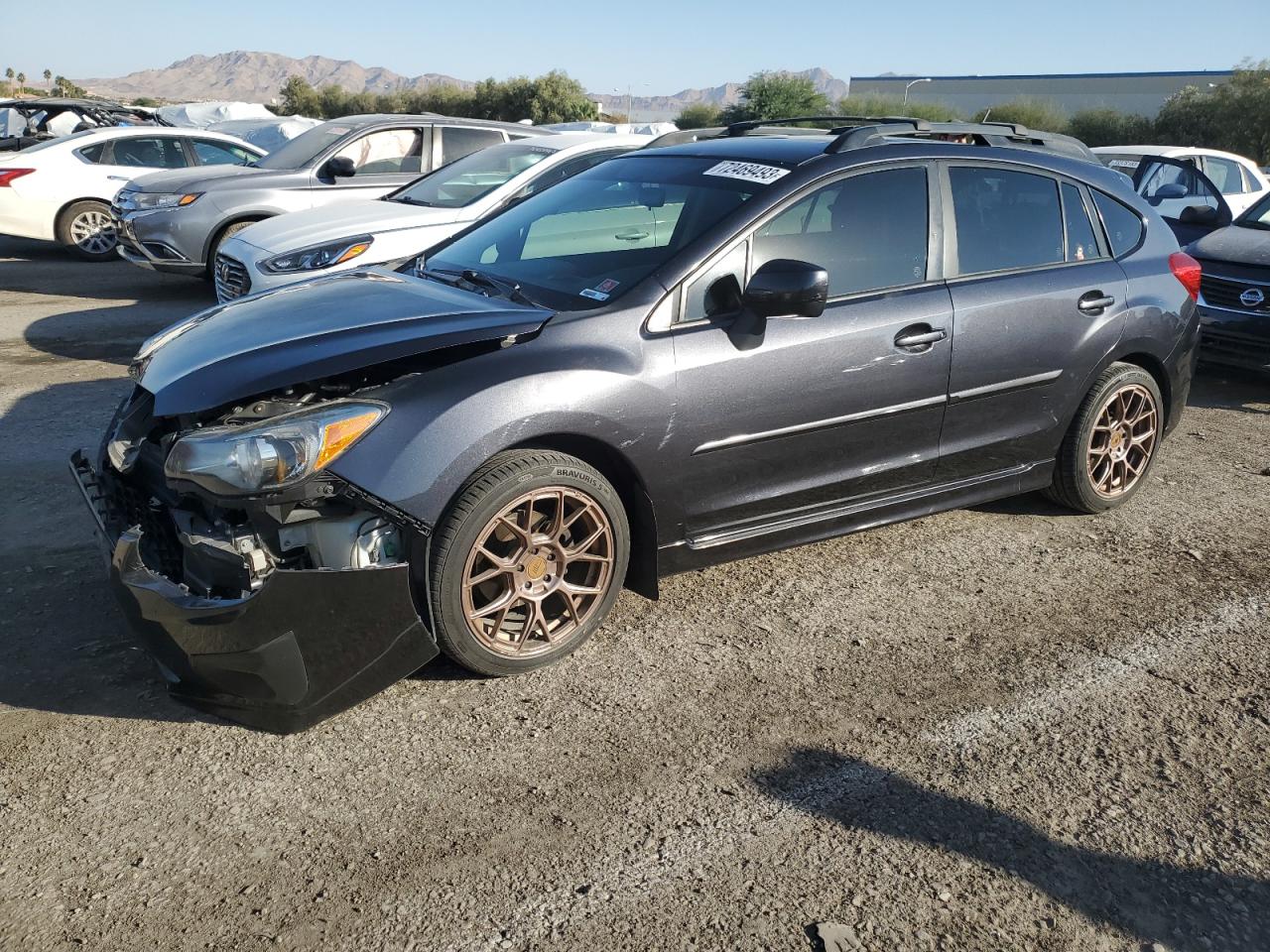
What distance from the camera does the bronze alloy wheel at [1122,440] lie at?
5.15m

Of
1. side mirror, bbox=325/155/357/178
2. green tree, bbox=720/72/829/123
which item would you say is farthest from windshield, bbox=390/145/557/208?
green tree, bbox=720/72/829/123

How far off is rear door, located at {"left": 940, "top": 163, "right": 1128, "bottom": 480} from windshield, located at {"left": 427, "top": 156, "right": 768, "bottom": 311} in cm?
103

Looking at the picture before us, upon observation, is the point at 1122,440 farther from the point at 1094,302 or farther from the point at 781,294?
the point at 781,294

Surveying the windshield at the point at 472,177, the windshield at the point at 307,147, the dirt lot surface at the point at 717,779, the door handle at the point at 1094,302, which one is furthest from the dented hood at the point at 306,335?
the windshield at the point at 307,147

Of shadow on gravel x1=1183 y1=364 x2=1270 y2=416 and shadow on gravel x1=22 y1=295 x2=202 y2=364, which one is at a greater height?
shadow on gravel x1=22 y1=295 x2=202 y2=364

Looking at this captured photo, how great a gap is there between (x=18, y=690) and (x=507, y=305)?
202cm

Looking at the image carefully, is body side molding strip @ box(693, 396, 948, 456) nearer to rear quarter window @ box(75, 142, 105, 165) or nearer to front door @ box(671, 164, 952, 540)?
front door @ box(671, 164, 952, 540)

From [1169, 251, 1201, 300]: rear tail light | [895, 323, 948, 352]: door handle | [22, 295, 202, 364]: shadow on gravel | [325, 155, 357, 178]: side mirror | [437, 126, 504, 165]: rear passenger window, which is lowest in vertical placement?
[22, 295, 202, 364]: shadow on gravel

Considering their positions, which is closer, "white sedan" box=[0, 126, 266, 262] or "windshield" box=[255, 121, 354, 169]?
"windshield" box=[255, 121, 354, 169]

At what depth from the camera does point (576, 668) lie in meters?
3.78

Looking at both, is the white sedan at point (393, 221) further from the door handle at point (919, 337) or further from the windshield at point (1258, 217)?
the windshield at point (1258, 217)

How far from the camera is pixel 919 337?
14.1ft

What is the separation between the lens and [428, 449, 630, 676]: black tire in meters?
3.37

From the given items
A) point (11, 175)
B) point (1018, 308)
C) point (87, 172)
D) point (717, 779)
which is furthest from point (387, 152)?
point (717, 779)
